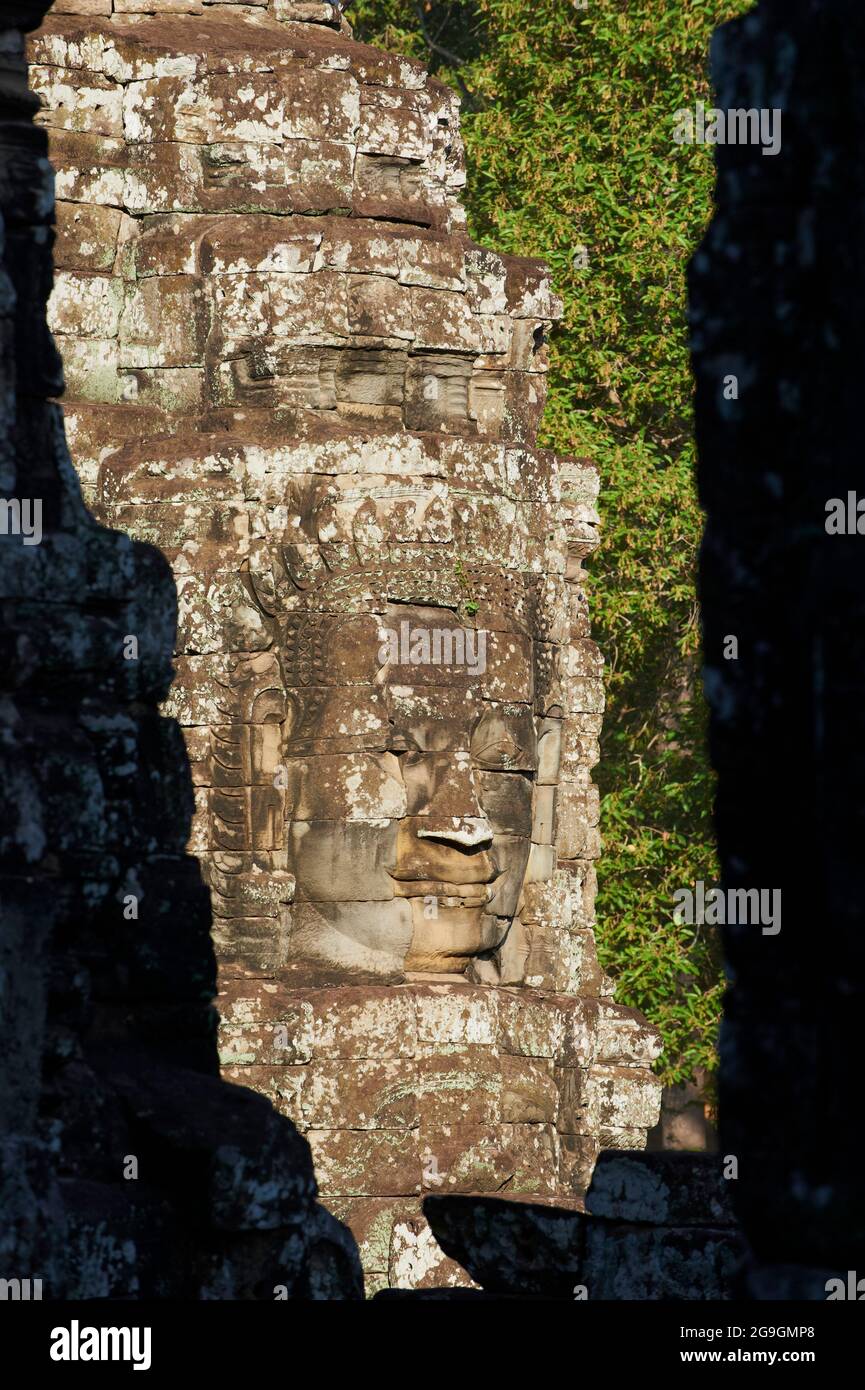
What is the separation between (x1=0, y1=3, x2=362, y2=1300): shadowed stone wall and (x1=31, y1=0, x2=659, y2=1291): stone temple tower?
573 centimetres

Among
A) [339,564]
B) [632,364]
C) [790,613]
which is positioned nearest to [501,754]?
[339,564]

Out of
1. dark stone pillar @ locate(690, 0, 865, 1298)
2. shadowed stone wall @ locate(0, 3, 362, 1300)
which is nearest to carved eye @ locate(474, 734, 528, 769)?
shadowed stone wall @ locate(0, 3, 362, 1300)

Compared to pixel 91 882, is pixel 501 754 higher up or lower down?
higher up

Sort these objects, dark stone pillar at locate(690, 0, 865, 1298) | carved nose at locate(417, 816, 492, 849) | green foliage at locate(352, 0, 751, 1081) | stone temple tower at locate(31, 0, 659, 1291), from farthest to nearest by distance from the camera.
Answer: green foliage at locate(352, 0, 751, 1081) < carved nose at locate(417, 816, 492, 849) < stone temple tower at locate(31, 0, 659, 1291) < dark stone pillar at locate(690, 0, 865, 1298)

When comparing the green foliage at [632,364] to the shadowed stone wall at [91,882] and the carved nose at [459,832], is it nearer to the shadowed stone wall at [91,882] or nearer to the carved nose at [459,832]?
the carved nose at [459,832]

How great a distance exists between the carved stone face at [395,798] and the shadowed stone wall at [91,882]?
5752mm

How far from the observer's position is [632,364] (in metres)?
23.7

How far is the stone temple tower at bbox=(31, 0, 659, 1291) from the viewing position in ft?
47.3

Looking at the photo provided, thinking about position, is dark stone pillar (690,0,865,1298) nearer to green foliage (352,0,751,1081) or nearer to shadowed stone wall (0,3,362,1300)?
shadowed stone wall (0,3,362,1300)

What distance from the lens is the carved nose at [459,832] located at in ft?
47.7

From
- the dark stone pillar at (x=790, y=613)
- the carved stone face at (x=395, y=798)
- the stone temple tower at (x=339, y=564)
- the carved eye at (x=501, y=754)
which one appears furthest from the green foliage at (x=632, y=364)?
the dark stone pillar at (x=790, y=613)

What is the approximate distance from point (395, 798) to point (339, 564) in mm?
1270

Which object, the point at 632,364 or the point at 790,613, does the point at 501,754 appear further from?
the point at 790,613

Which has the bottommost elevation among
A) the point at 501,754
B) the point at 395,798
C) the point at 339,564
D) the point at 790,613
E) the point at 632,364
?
the point at 790,613
